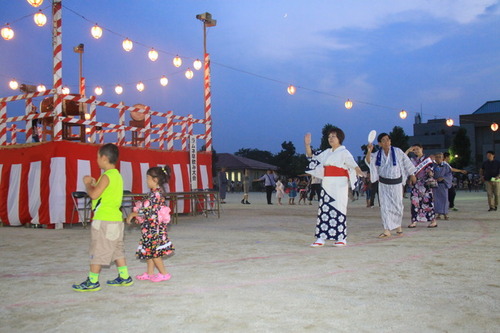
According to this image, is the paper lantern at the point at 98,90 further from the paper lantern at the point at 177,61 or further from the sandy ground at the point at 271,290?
the sandy ground at the point at 271,290

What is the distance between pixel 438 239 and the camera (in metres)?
7.62

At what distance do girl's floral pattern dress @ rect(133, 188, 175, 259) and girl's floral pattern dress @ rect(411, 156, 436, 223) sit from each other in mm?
7092

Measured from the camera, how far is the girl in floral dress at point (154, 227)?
14.8 feet

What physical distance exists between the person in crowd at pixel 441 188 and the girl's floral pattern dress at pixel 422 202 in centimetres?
120

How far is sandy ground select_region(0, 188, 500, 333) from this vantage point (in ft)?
10.4

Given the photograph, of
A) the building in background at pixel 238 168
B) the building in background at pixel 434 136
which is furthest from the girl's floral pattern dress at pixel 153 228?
the building in background at pixel 434 136

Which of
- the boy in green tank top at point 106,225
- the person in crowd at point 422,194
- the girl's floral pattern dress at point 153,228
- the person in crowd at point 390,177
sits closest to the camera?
the boy in green tank top at point 106,225

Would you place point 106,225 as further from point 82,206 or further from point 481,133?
point 481,133

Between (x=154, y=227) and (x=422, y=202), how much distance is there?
24.1 feet

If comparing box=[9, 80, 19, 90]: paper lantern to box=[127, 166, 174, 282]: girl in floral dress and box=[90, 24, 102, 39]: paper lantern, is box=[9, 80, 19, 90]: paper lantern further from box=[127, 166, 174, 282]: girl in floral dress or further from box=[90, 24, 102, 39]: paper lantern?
box=[127, 166, 174, 282]: girl in floral dress

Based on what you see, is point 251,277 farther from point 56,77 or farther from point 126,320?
point 56,77

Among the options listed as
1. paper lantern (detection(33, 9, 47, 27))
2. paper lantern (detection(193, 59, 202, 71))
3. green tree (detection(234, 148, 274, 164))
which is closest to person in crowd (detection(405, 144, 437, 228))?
paper lantern (detection(193, 59, 202, 71))

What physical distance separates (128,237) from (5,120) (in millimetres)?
5007

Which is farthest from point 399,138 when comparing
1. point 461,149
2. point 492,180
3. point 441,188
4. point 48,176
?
point 48,176
